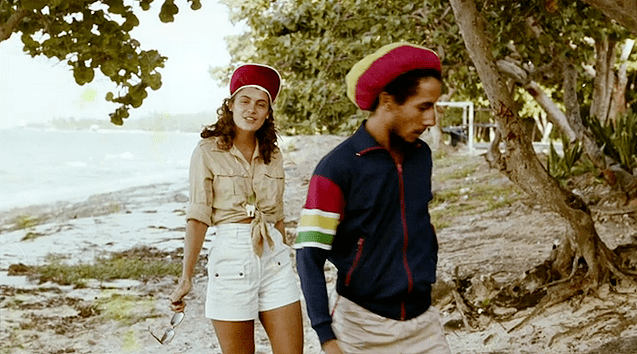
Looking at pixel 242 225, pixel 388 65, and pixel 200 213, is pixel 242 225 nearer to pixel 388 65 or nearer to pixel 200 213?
pixel 200 213

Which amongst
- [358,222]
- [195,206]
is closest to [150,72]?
[195,206]

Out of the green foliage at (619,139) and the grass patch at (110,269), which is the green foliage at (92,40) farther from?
the green foliage at (619,139)

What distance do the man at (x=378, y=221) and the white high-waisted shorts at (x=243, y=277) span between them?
84 cm

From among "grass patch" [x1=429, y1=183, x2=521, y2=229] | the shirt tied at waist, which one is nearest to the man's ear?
the shirt tied at waist

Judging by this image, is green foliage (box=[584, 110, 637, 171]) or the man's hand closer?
the man's hand

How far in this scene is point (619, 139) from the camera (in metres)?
8.77

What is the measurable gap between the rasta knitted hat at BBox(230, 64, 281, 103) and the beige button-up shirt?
8.6 inches

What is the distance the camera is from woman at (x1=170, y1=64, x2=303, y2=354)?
2.79m

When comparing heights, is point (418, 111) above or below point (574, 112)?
above

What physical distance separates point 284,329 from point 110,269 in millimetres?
7365

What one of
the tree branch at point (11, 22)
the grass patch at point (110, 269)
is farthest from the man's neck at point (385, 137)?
the grass patch at point (110, 269)

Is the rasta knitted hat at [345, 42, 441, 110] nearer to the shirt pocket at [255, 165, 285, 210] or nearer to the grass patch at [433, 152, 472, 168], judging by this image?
the shirt pocket at [255, 165, 285, 210]

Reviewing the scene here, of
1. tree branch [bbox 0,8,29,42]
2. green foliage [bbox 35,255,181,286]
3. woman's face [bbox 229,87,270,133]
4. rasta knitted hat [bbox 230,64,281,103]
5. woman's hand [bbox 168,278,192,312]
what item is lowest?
green foliage [bbox 35,255,181,286]

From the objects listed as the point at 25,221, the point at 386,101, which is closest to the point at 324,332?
the point at 386,101
